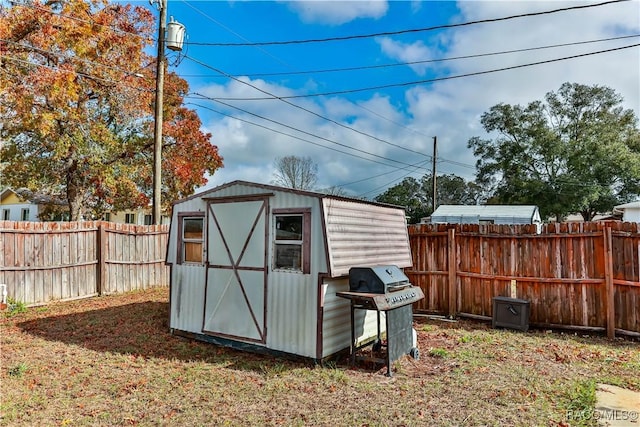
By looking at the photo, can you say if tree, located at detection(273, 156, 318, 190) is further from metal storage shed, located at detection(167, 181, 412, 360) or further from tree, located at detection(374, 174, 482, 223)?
metal storage shed, located at detection(167, 181, 412, 360)

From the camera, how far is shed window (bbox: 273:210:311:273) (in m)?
5.21

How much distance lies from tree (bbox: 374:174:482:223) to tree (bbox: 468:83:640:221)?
8445 mm

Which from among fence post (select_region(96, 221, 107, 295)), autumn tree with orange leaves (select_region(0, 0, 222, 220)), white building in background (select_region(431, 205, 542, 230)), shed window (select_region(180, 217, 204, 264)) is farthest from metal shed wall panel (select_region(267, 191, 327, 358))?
white building in background (select_region(431, 205, 542, 230))

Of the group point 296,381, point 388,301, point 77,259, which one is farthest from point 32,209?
point 388,301

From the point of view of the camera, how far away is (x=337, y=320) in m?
5.31

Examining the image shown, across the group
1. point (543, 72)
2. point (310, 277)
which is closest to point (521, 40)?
point (543, 72)

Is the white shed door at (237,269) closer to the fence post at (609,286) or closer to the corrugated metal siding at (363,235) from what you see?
the corrugated metal siding at (363,235)

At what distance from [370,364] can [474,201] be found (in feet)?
118

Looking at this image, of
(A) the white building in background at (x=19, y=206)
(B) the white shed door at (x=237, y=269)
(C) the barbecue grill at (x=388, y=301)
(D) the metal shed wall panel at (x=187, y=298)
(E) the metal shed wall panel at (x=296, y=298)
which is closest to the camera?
Result: (C) the barbecue grill at (x=388, y=301)

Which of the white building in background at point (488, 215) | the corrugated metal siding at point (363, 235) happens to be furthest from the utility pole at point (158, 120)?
the white building in background at point (488, 215)

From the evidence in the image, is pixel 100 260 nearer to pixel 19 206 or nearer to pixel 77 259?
pixel 77 259

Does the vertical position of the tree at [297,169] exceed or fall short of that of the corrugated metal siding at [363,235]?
it exceeds it

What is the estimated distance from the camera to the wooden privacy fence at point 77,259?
822cm

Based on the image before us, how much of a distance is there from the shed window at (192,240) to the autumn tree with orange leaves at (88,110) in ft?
30.0
